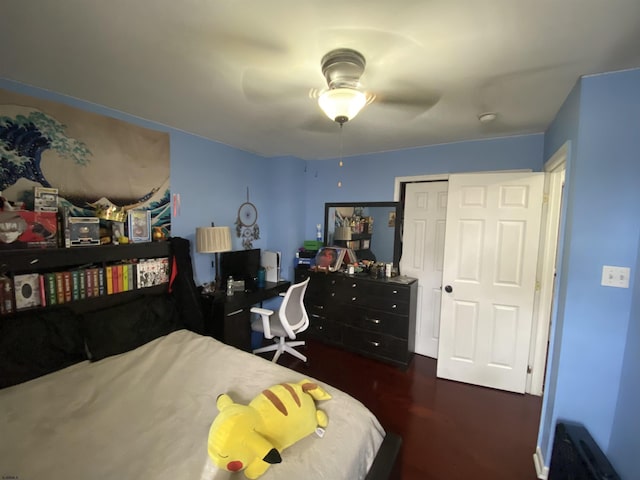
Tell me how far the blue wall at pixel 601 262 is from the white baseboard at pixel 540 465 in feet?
1.24

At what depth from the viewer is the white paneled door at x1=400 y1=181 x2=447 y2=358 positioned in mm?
2971

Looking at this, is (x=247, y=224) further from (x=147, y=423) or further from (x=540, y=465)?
(x=540, y=465)

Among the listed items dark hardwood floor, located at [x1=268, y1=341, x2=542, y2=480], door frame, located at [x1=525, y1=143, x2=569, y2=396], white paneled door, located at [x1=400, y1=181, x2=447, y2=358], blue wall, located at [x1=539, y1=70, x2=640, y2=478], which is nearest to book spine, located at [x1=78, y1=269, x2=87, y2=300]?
dark hardwood floor, located at [x1=268, y1=341, x2=542, y2=480]

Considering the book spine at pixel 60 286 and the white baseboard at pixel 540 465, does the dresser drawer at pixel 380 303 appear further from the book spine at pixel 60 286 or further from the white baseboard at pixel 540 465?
the book spine at pixel 60 286

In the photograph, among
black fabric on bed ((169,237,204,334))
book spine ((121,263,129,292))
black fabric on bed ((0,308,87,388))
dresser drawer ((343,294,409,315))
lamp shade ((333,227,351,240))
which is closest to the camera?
black fabric on bed ((0,308,87,388))

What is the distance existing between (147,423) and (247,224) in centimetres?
240

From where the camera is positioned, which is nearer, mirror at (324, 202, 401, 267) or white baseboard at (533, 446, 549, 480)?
white baseboard at (533, 446, 549, 480)

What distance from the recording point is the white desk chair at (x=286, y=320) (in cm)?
263

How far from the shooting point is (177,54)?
1354 millimetres

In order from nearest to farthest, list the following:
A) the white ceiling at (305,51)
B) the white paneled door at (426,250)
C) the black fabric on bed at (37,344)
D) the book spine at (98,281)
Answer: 1. the white ceiling at (305,51)
2. the black fabric on bed at (37,344)
3. the book spine at (98,281)
4. the white paneled door at (426,250)

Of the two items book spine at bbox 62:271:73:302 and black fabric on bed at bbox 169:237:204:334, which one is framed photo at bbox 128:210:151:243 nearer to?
black fabric on bed at bbox 169:237:204:334

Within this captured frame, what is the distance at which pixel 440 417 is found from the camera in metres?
2.11

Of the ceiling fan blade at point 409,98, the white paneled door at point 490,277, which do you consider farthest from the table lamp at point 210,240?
the white paneled door at point 490,277

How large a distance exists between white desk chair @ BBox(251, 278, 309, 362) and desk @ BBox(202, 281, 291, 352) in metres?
0.12
